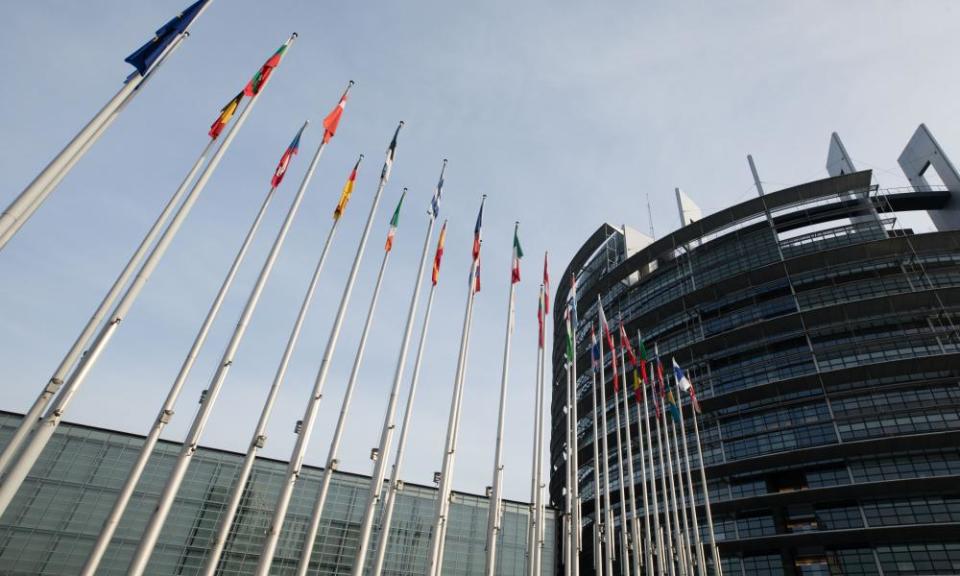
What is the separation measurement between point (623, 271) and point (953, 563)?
1513 inches

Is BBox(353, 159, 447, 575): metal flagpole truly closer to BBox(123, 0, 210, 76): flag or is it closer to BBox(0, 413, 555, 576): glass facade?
BBox(123, 0, 210, 76): flag

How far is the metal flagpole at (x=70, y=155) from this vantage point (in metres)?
10.6

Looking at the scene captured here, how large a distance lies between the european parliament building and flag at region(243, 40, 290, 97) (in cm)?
4518

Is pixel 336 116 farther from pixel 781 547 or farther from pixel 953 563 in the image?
pixel 953 563

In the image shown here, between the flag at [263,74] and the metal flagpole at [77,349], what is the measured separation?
4551 millimetres

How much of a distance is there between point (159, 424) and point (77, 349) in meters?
3.25

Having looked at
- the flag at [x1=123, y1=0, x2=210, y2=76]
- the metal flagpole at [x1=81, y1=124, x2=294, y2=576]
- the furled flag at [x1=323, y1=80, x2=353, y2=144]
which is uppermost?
the furled flag at [x1=323, y1=80, x2=353, y2=144]

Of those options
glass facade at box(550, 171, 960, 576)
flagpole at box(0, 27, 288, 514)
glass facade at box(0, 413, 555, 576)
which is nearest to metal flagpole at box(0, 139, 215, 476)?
flagpole at box(0, 27, 288, 514)

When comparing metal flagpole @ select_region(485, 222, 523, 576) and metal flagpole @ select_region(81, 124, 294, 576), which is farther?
metal flagpole @ select_region(485, 222, 523, 576)

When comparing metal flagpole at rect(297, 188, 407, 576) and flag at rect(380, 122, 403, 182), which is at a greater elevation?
flag at rect(380, 122, 403, 182)

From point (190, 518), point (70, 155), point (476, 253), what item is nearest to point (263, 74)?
point (70, 155)

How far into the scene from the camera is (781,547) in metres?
42.3

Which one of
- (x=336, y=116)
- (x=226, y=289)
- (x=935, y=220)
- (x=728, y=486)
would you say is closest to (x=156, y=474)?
(x=226, y=289)

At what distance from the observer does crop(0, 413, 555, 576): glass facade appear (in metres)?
31.5
